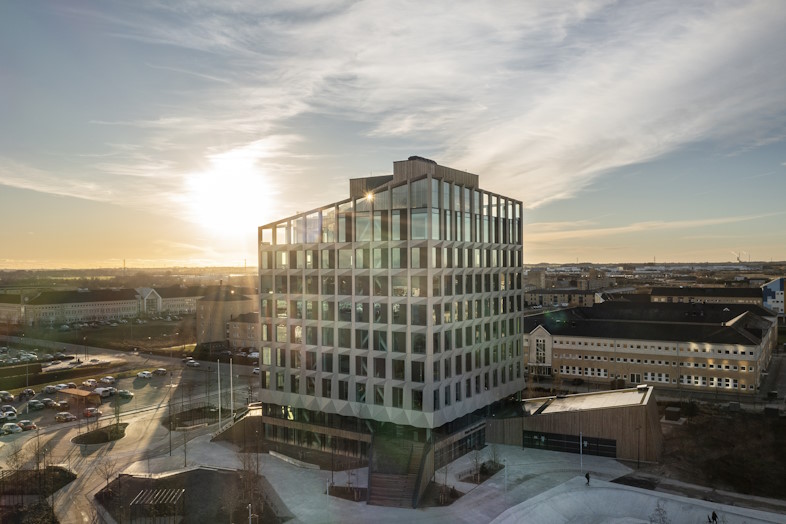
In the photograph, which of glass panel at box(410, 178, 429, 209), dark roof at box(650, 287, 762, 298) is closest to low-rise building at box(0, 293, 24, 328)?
glass panel at box(410, 178, 429, 209)

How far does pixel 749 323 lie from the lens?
105 metres

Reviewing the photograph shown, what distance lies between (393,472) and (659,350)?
59.2m

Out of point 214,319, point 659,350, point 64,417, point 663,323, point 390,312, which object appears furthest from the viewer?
point 214,319

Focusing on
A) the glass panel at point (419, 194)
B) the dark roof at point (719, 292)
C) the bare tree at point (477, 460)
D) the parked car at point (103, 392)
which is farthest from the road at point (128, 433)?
the dark roof at point (719, 292)

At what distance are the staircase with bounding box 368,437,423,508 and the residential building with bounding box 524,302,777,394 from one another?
168ft

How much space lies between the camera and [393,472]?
52.2 metres

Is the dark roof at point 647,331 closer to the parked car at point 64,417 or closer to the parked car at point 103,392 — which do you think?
the parked car at point 103,392

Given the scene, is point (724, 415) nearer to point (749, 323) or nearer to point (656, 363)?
point (656, 363)

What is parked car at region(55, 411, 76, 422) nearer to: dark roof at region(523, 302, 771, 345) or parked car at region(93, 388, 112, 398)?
parked car at region(93, 388, 112, 398)

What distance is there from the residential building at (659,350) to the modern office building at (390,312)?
101 feet

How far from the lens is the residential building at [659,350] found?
8662 centimetres

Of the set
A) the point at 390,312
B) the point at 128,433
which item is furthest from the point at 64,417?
the point at 390,312

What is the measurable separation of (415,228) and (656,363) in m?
57.5

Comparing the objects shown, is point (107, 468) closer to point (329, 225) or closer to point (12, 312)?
point (329, 225)
